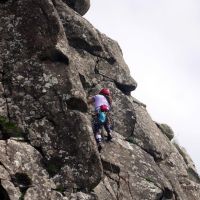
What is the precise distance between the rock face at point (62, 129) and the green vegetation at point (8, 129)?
57 mm

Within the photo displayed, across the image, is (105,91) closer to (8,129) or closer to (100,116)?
(100,116)

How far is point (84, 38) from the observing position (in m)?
35.5

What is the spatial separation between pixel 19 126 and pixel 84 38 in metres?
11.6

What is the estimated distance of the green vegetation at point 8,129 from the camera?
25203 mm

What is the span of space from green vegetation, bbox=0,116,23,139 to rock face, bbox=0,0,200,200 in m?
0.06

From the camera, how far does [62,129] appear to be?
26062 mm

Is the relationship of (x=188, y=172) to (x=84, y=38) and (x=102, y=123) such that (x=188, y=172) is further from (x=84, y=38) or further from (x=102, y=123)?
(x=84, y=38)

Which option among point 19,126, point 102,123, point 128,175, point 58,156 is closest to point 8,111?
point 19,126

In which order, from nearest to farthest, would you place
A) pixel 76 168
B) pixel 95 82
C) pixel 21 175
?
1. pixel 21 175
2. pixel 76 168
3. pixel 95 82

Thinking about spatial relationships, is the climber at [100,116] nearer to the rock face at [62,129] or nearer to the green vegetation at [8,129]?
the rock face at [62,129]

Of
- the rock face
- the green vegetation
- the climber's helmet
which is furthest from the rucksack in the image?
the green vegetation

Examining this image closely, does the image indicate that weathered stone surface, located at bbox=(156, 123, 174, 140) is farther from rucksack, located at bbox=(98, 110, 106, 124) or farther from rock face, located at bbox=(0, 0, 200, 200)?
rucksack, located at bbox=(98, 110, 106, 124)

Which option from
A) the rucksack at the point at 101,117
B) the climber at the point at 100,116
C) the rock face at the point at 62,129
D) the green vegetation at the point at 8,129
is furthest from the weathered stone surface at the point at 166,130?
the green vegetation at the point at 8,129

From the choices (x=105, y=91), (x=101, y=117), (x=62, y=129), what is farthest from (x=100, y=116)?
(x=62, y=129)
